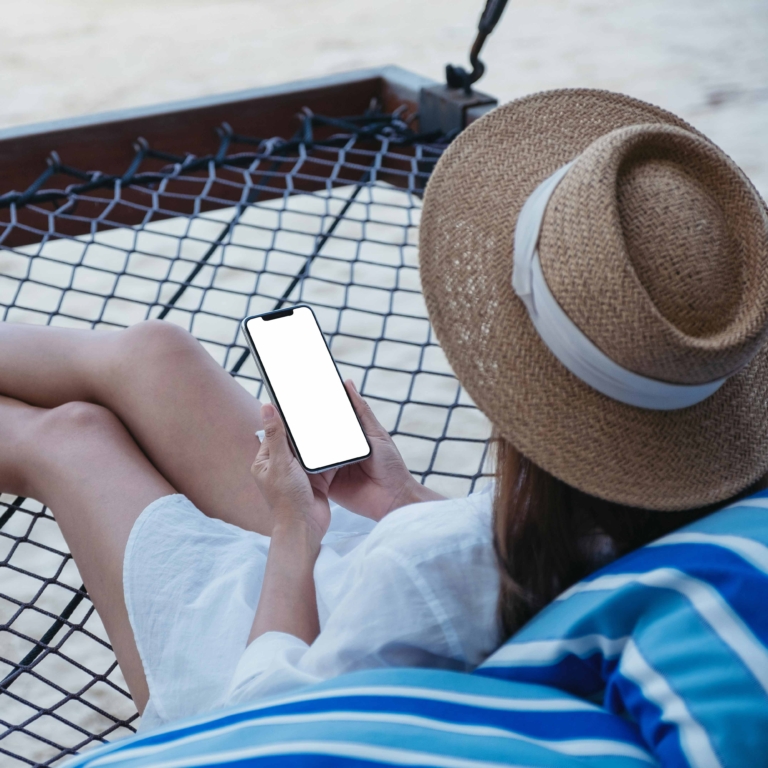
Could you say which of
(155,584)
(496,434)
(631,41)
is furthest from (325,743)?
(631,41)

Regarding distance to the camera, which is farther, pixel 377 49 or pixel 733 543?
pixel 377 49

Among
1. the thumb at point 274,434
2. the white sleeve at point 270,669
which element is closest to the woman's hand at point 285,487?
the thumb at point 274,434

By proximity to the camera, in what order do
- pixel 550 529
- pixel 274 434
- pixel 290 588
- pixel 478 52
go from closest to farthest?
pixel 550 529 < pixel 290 588 < pixel 274 434 < pixel 478 52

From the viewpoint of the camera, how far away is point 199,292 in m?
2.19

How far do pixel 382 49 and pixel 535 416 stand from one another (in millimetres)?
3603

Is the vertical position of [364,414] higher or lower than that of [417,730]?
lower

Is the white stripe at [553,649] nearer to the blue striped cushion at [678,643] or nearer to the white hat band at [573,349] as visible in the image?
the blue striped cushion at [678,643]

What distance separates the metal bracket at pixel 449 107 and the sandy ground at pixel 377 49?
1.52 metres

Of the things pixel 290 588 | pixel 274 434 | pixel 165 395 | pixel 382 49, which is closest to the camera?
pixel 290 588

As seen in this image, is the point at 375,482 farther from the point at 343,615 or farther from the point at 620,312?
the point at 620,312

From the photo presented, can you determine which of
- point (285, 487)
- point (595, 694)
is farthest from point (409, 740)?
point (285, 487)

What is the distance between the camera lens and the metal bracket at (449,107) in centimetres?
153

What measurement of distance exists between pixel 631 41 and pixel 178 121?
280cm

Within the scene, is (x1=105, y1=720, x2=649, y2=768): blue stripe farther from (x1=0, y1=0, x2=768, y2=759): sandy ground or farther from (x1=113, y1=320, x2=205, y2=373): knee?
(x1=0, y1=0, x2=768, y2=759): sandy ground
